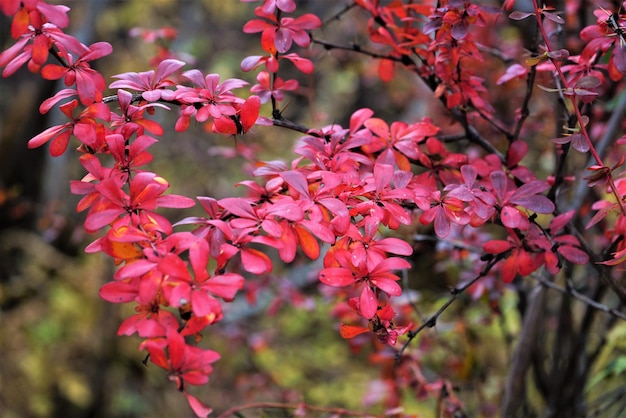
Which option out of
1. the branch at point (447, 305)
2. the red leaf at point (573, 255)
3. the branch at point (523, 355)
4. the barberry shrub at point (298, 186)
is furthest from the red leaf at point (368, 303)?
the branch at point (523, 355)

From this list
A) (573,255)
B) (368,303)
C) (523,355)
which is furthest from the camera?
(523,355)

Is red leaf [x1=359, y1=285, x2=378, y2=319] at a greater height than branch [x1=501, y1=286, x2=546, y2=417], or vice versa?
red leaf [x1=359, y1=285, x2=378, y2=319]

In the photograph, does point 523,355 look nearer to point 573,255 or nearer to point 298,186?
point 573,255

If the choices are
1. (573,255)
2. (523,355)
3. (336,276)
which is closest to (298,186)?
(336,276)

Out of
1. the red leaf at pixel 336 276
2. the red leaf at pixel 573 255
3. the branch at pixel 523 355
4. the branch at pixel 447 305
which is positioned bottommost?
the branch at pixel 523 355

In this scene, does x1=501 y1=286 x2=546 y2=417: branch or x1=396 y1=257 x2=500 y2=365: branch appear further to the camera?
x1=501 y1=286 x2=546 y2=417: branch

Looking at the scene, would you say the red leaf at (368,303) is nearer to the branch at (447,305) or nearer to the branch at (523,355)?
the branch at (447,305)

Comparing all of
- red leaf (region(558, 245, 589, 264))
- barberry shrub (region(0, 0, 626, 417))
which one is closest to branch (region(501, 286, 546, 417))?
barberry shrub (region(0, 0, 626, 417))

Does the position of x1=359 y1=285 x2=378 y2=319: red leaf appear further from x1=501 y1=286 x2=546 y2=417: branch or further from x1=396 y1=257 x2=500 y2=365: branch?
x1=501 y1=286 x2=546 y2=417: branch

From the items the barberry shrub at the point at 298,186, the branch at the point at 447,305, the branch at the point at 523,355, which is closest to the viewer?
the barberry shrub at the point at 298,186

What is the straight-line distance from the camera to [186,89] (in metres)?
0.77

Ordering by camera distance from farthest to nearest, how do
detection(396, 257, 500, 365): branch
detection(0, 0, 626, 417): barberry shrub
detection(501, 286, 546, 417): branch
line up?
detection(501, 286, 546, 417): branch
detection(396, 257, 500, 365): branch
detection(0, 0, 626, 417): barberry shrub

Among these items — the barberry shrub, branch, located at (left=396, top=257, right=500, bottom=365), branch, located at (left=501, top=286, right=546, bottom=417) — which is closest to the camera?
the barberry shrub

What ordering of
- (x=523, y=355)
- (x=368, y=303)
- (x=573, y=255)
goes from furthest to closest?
(x=523, y=355)
(x=573, y=255)
(x=368, y=303)
